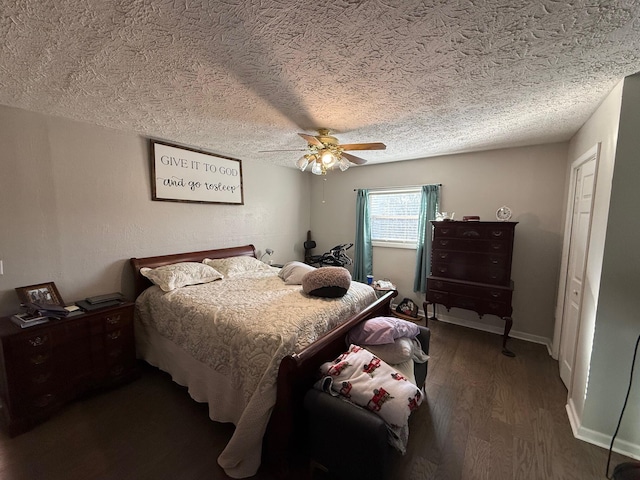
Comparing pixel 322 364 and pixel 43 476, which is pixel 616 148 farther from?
pixel 43 476

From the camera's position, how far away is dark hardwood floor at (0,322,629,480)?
5.25 ft

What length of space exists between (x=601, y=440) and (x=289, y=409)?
221 cm

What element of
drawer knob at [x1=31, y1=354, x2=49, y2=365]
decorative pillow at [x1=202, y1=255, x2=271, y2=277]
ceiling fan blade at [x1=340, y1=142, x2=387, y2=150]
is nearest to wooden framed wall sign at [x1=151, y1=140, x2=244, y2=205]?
decorative pillow at [x1=202, y1=255, x2=271, y2=277]

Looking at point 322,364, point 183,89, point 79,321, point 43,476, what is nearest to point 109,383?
point 79,321

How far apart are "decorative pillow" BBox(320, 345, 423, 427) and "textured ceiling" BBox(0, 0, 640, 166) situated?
1.85 meters

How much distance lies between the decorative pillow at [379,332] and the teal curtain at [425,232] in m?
2.01

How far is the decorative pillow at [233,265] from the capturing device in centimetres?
325

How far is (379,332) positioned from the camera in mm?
1998

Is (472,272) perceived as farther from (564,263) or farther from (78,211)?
(78,211)

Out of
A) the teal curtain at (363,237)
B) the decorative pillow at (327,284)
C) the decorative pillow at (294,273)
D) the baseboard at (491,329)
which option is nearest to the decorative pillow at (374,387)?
the decorative pillow at (327,284)

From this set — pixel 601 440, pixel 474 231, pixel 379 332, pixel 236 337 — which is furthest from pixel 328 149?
pixel 601 440

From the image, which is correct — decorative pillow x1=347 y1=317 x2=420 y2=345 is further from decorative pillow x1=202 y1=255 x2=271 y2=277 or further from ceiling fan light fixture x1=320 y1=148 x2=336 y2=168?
decorative pillow x1=202 y1=255 x2=271 y2=277

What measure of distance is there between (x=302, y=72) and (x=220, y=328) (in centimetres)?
183

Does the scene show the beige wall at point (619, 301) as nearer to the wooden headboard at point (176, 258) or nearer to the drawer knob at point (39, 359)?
the wooden headboard at point (176, 258)
